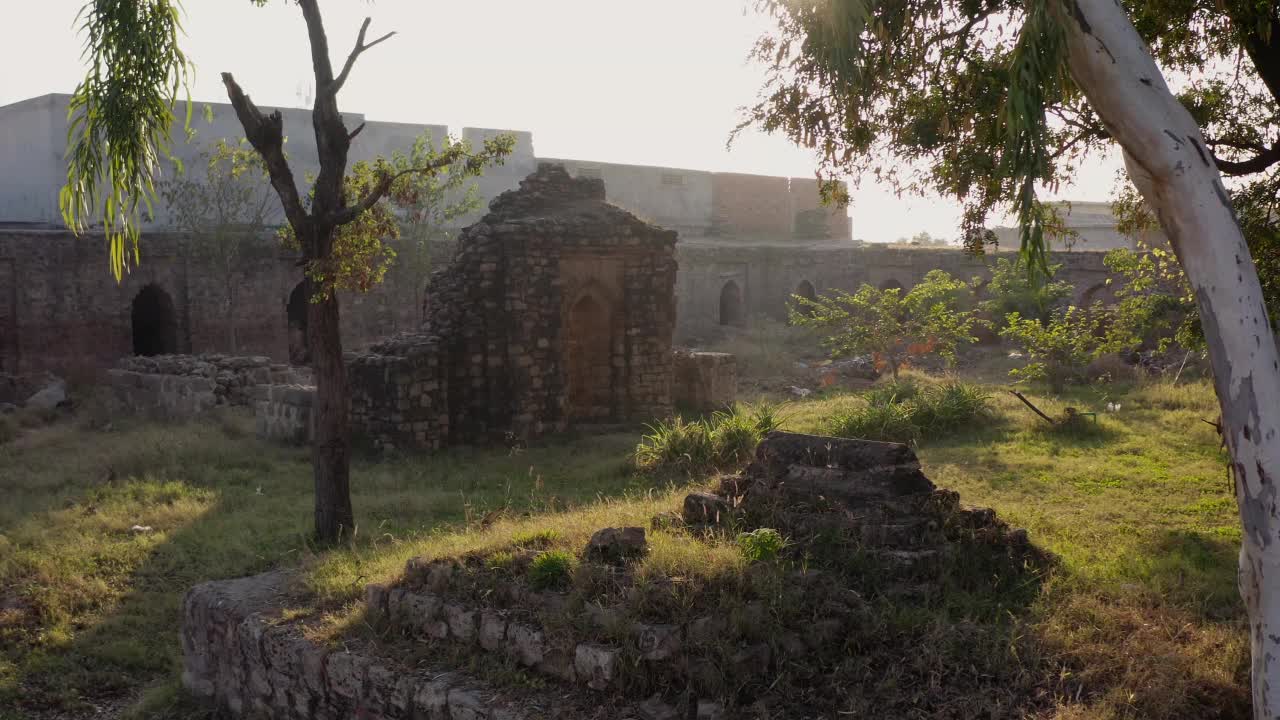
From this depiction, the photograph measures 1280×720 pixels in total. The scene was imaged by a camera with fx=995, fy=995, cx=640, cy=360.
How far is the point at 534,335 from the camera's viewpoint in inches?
555

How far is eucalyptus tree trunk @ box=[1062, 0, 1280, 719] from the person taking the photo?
4.30 metres

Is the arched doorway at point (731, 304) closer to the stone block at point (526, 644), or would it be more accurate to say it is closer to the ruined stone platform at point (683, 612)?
the ruined stone platform at point (683, 612)

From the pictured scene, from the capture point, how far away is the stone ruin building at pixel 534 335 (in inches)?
534

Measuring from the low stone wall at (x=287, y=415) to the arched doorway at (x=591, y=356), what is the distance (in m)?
3.83

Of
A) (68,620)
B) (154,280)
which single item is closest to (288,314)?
(154,280)

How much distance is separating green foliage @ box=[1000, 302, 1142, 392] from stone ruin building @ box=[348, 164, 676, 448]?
523 cm

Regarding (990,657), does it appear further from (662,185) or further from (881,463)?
(662,185)

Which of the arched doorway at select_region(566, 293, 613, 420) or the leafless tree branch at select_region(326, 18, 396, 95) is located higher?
the leafless tree branch at select_region(326, 18, 396, 95)

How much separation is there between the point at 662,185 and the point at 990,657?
119 ft

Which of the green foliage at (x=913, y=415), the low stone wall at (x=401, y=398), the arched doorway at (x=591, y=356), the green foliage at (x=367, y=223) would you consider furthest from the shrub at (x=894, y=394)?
the green foliage at (x=367, y=223)

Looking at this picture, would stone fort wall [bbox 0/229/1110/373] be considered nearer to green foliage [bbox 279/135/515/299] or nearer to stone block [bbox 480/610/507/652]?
green foliage [bbox 279/135/515/299]

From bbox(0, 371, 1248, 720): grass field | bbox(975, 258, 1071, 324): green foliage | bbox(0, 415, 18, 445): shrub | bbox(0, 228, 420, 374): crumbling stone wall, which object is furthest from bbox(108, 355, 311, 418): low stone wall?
bbox(975, 258, 1071, 324): green foliage

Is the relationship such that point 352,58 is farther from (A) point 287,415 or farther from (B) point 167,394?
(B) point 167,394

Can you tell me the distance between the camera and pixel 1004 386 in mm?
17297
